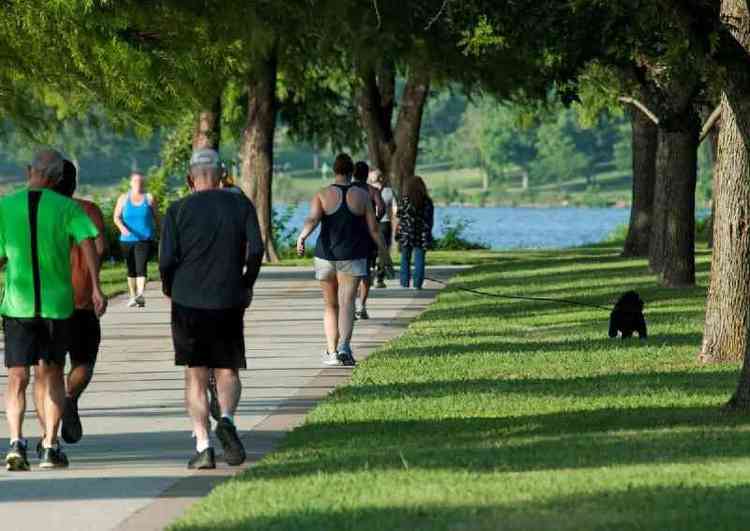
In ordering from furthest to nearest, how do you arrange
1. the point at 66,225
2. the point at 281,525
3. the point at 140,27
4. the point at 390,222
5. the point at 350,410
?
1. the point at 390,222
2. the point at 140,27
3. the point at 350,410
4. the point at 66,225
5. the point at 281,525

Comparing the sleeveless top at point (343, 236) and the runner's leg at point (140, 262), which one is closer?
the sleeveless top at point (343, 236)

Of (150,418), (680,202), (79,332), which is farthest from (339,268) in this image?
(680,202)

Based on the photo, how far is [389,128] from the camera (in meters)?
45.8

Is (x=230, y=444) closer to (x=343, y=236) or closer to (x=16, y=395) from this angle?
(x=16, y=395)

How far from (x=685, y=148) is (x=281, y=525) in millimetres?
20905

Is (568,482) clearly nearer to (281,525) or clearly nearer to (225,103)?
(281,525)

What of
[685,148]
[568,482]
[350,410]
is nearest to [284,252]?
[685,148]

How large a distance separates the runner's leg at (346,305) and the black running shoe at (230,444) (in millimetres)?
6230

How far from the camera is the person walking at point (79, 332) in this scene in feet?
38.5

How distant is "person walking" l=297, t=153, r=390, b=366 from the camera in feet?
57.1

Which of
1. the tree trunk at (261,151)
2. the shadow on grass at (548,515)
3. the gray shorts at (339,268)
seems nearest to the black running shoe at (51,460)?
the shadow on grass at (548,515)

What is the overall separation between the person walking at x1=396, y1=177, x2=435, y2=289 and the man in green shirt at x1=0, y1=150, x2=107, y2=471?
18.2 meters

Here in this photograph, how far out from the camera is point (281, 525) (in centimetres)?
859

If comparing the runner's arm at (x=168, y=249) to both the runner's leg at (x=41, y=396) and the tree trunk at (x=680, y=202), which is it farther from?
the tree trunk at (x=680, y=202)
